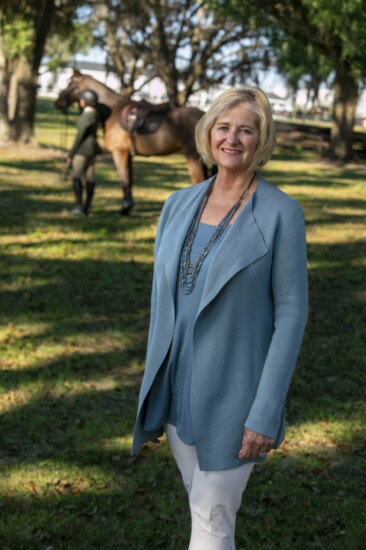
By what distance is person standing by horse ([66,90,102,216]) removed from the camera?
1363 cm

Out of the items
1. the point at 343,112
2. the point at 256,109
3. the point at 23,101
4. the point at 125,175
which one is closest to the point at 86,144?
the point at 125,175

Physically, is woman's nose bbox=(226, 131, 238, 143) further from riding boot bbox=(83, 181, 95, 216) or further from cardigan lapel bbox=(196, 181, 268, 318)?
riding boot bbox=(83, 181, 95, 216)

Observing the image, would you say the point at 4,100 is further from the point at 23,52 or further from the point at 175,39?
the point at 175,39

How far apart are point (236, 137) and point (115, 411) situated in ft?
12.8

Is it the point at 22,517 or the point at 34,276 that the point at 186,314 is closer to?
the point at 22,517

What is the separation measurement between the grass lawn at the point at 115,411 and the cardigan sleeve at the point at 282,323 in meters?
1.99

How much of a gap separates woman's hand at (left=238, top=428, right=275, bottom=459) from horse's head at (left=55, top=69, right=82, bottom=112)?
1202 cm

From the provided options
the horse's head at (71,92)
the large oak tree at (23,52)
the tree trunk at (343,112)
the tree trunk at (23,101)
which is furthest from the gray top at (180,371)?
the tree trunk at (343,112)

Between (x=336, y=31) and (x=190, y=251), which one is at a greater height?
(x=336, y=31)

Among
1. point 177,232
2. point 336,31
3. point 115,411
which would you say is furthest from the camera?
point 336,31

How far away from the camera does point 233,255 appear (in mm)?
3027

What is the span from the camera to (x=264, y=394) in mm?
3025

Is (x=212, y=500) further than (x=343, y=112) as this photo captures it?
No

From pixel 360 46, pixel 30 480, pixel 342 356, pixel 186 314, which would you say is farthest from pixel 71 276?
pixel 360 46
